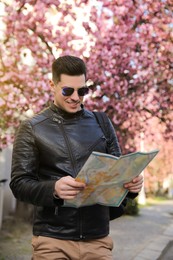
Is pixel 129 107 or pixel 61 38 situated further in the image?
pixel 129 107

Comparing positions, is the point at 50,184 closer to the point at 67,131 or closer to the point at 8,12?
the point at 67,131

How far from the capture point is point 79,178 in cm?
211

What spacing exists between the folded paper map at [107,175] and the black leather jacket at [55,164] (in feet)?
0.42

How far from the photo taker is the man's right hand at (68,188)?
6.91 ft

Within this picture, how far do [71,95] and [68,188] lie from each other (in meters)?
0.55

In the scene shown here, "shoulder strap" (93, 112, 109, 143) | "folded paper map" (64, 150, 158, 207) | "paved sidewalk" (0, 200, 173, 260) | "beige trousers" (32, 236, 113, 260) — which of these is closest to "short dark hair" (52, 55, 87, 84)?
"shoulder strap" (93, 112, 109, 143)

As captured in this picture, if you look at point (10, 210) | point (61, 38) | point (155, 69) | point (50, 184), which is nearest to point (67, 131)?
point (50, 184)

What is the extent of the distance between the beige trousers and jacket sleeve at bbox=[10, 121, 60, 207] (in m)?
0.23

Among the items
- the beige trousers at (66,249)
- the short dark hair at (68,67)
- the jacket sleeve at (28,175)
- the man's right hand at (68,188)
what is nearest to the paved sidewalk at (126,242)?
the beige trousers at (66,249)

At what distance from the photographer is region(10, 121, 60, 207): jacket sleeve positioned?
7.40 feet

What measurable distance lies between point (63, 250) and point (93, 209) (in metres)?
0.25

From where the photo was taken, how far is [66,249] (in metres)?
2.39

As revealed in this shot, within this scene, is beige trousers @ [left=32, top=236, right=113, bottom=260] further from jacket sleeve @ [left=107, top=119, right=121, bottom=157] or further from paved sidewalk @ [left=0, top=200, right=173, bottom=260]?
paved sidewalk @ [left=0, top=200, right=173, bottom=260]

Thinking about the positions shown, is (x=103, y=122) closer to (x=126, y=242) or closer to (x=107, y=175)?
(x=107, y=175)
